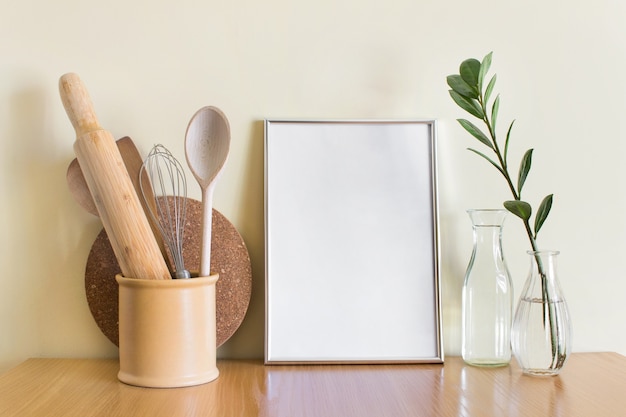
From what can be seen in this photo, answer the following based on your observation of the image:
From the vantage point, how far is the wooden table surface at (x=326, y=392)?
71cm

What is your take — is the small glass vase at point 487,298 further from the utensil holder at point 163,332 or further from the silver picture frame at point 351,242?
the utensil holder at point 163,332

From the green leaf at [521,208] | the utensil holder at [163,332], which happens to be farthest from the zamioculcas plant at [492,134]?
the utensil holder at [163,332]

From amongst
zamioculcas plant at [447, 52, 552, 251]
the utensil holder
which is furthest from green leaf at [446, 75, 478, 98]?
the utensil holder

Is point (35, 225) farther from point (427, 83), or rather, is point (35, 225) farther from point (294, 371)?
point (427, 83)

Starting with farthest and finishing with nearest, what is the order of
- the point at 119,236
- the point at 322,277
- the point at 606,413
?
the point at 322,277 < the point at 119,236 < the point at 606,413

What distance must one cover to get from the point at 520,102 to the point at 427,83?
0.49 ft

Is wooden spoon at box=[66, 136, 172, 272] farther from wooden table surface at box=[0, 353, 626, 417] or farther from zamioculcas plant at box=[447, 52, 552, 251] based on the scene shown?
zamioculcas plant at box=[447, 52, 552, 251]

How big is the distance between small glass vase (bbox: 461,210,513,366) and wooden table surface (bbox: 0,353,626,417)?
0.10 feet

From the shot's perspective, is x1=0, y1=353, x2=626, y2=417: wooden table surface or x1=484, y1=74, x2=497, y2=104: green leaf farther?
x1=484, y1=74, x2=497, y2=104: green leaf

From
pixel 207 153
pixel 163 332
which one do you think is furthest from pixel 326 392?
pixel 207 153

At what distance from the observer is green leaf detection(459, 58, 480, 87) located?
87cm

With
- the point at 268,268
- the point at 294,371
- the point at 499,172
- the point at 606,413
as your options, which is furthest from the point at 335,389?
the point at 499,172

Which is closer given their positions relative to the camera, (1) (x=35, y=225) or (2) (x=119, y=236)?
(2) (x=119, y=236)

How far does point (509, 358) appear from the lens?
91 cm
